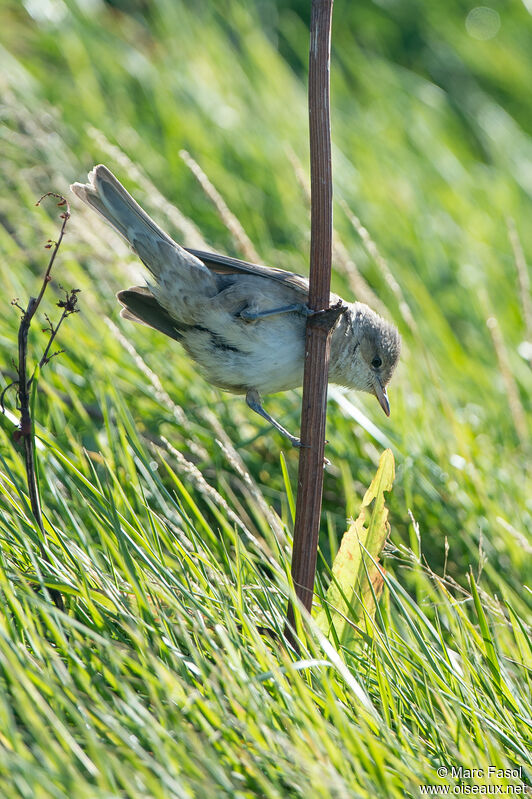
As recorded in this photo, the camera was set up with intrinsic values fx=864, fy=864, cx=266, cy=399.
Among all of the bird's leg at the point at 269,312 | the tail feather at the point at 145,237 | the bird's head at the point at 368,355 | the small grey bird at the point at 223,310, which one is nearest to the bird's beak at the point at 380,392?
the bird's head at the point at 368,355

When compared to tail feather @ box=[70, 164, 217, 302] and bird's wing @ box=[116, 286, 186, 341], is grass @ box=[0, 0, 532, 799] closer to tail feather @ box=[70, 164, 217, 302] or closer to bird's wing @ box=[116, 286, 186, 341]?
bird's wing @ box=[116, 286, 186, 341]

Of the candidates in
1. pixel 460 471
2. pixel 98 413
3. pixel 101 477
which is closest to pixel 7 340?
pixel 98 413

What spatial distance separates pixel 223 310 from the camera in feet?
7.77

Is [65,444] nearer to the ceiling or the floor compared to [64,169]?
nearer to the floor

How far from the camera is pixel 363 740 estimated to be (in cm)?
169

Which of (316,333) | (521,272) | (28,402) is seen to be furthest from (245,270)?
(521,272)

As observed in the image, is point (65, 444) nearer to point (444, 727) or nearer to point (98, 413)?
point (98, 413)

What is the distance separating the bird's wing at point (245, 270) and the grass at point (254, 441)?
340 mm

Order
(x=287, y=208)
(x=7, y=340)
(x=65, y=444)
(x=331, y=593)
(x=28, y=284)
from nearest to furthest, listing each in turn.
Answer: (x=331, y=593), (x=65, y=444), (x=7, y=340), (x=28, y=284), (x=287, y=208)

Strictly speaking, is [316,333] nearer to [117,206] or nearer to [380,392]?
[117,206]

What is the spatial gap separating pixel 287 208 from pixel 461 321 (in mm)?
1081

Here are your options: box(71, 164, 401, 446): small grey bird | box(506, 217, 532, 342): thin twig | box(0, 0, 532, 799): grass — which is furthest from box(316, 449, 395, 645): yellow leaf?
box(506, 217, 532, 342): thin twig

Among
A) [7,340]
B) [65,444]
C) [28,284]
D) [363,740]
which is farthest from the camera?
[28,284]

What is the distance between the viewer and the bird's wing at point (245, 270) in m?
2.34
